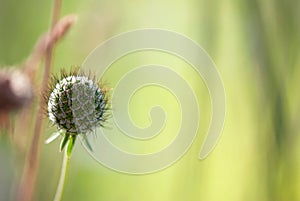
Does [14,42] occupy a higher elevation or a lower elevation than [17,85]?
higher

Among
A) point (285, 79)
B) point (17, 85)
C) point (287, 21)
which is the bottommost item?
point (17, 85)

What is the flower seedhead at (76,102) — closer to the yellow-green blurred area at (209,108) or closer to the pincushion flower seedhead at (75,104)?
the pincushion flower seedhead at (75,104)

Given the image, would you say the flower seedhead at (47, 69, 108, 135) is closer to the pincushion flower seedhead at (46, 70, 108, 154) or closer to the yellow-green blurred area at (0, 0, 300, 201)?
the pincushion flower seedhead at (46, 70, 108, 154)

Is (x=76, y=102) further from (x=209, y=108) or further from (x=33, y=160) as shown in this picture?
(x=209, y=108)

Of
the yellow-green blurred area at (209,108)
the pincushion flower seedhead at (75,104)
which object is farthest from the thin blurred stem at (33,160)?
the yellow-green blurred area at (209,108)

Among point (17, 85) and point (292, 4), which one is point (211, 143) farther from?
point (17, 85)

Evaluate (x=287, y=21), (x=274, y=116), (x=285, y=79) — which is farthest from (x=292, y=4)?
(x=274, y=116)

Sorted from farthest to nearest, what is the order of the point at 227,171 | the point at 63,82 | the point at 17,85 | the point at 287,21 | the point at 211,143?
1. the point at 227,171
2. the point at 211,143
3. the point at 287,21
4. the point at 63,82
5. the point at 17,85

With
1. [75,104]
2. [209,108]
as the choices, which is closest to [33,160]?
[75,104]
